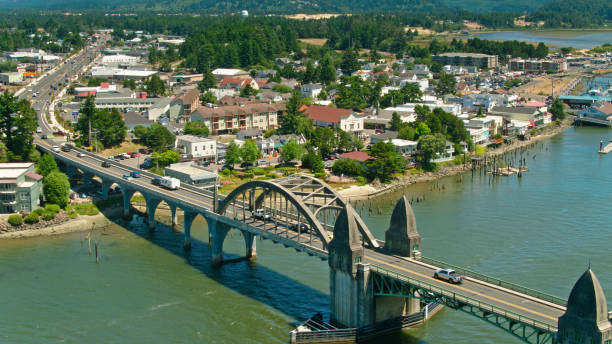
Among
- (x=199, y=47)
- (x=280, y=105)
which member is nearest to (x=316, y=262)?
(x=280, y=105)

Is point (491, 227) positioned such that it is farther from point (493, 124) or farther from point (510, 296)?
point (493, 124)

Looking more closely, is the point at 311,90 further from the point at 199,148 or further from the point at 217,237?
the point at 217,237

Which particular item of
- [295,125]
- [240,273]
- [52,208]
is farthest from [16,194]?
[295,125]

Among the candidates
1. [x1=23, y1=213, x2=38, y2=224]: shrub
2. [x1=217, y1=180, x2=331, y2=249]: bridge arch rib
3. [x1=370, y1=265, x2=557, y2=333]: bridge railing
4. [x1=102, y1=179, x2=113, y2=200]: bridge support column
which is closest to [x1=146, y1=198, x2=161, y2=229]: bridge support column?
[x1=102, y1=179, x2=113, y2=200]: bridge support column

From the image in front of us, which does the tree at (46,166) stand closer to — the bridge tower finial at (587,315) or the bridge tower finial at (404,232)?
the bridge tower finial at (404,232)

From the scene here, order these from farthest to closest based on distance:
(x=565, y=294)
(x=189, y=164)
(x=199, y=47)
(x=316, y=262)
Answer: (x=199, y=47) → (x=189, y=164) → (x=316, y=262) → (x=565, y=294)

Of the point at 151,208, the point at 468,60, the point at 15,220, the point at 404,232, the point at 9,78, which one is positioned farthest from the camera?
the point at 468,60

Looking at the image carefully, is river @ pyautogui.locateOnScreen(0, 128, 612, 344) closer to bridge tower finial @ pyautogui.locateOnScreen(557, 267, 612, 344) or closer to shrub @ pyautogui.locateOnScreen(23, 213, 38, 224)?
shrub @ pyautogui.locateOnScreen(23, 213, 38, 224)
